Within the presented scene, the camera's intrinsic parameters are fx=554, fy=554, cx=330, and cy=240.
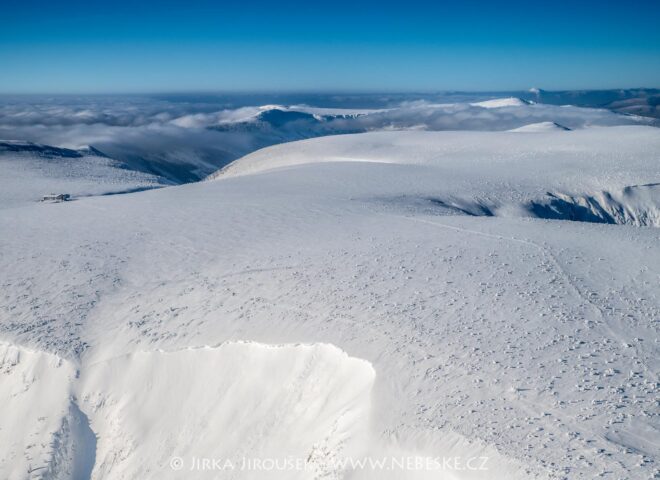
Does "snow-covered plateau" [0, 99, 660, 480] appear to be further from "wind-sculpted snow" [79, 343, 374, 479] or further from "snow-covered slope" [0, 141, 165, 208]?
"snow-covered slope" [0, 141, 165, 208]

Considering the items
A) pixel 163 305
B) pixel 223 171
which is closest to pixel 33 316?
pixel 163 305

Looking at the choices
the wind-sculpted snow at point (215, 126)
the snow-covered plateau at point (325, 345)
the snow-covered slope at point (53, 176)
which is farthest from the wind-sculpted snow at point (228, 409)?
the wind-sculpted snow at point (215, 126)

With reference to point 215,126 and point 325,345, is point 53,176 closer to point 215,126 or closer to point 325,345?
point 325,345

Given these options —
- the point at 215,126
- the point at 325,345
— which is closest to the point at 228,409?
the point at 325,345

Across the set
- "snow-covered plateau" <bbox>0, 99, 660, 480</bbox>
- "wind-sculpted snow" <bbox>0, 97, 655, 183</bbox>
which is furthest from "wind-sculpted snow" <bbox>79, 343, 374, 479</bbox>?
"wind-sculpted snow" <bbox>0, 97, 655, 183</bbox>

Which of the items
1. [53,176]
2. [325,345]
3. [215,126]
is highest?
[325,345]

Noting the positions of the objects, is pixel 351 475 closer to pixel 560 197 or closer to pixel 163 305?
pixel 163 305
